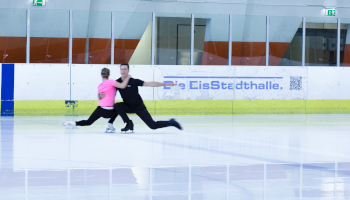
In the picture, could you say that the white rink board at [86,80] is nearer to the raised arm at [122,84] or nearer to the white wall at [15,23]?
the white wall at [15,23]

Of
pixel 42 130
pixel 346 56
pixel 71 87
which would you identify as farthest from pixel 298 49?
pixel 42 130

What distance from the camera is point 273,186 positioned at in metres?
4.32

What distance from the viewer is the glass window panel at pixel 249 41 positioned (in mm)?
14870

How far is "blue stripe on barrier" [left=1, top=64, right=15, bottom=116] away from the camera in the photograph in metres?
13.2

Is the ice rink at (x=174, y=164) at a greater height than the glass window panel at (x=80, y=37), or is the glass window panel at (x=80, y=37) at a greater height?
the glass window panel at (x=80, y=37)

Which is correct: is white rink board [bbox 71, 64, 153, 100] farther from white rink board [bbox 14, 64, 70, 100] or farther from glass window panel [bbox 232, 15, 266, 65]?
glass window panel [bbox 232, 15, 266, 65]

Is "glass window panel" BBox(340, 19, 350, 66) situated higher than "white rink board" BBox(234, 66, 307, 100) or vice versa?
"glass window panel" BBox(340, 19, 350, 66)

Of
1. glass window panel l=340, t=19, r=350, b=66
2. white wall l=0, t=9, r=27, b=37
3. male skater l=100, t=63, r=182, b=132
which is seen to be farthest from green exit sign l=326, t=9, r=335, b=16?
male skater l=100, t=63, r=182, b=132

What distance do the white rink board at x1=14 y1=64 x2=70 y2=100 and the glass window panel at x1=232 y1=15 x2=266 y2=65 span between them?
504 centimetres

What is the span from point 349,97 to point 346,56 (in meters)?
1.30

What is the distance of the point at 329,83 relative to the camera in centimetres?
1520

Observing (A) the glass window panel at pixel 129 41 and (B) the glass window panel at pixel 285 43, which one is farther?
(B) the glass window panel at pixel 285 43

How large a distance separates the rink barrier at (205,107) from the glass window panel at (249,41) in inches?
51.3

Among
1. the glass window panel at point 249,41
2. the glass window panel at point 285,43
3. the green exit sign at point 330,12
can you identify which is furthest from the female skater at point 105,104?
the green exit sign at point 330,12
